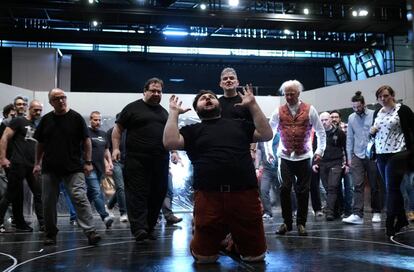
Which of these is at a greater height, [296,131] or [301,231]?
[296,131]

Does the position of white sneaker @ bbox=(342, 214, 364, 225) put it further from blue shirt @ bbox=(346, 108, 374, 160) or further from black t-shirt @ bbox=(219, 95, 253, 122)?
black t-shirt @ bbox=(219, 95, 253, 122)

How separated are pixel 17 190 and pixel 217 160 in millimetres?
3243

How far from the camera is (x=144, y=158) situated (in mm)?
3945

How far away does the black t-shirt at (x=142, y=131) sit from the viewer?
3975 millimetres

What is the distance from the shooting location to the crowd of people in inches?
109

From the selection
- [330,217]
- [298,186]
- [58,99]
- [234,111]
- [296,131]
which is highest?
[58,99]

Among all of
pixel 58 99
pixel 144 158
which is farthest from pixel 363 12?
pixel 58 99

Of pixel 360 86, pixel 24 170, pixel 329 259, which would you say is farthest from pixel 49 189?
pixel 360 86

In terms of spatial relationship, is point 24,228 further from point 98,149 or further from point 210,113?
point 210,113

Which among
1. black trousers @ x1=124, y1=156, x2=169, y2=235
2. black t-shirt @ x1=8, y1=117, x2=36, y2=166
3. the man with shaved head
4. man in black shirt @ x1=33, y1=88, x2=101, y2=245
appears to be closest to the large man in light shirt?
the man with shaved head

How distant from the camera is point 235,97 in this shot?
3.55 m

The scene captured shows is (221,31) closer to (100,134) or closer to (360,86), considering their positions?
(360,86)

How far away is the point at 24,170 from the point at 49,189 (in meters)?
1.55

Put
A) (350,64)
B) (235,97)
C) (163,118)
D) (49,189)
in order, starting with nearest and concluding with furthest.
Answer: (235,97), (49,189), (163,118), (350,64)
